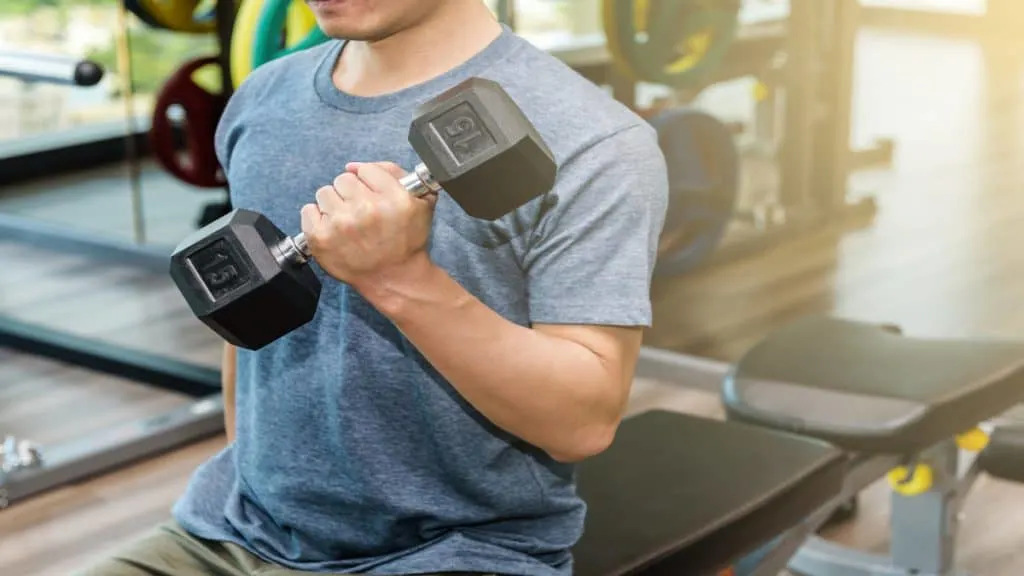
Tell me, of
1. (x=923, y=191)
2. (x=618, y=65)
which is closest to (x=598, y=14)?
(x=618, y=65)

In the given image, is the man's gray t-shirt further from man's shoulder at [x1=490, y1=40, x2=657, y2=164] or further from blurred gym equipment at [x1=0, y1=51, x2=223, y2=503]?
blurred gym equipment at [x1=0, y1=51, x2=223, y2=503]

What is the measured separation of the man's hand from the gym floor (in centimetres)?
162

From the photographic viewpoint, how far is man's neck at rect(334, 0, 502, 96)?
126 cm

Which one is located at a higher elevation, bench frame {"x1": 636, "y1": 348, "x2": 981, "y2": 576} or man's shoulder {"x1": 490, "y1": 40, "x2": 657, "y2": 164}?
man's shoulder {"x1": 490, "y1": 40, "x2": 657, "y2": 164}

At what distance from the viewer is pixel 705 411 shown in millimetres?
3143

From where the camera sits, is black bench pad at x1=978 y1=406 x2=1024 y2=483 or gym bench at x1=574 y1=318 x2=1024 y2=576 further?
black bench pad at x1=978 y1=406 x2=1024 y2=483

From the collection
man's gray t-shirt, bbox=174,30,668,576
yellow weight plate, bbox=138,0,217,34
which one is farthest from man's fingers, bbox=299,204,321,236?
yellow weight plate, bbox=138,0,217,34

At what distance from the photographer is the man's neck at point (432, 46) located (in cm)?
126

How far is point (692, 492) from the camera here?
5.32 ft

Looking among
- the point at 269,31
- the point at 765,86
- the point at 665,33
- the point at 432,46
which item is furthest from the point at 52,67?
the point at 765,86

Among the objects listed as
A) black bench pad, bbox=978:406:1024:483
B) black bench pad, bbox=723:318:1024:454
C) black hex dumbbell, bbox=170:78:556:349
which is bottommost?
black bench pad, bbox=978:406:1024:483

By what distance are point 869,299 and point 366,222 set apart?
2.38 metres

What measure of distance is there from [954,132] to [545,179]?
2.21 metres

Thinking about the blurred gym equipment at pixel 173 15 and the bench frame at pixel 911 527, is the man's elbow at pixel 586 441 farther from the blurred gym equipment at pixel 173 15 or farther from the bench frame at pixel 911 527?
the blurred gym equipment at pixel 173 15
